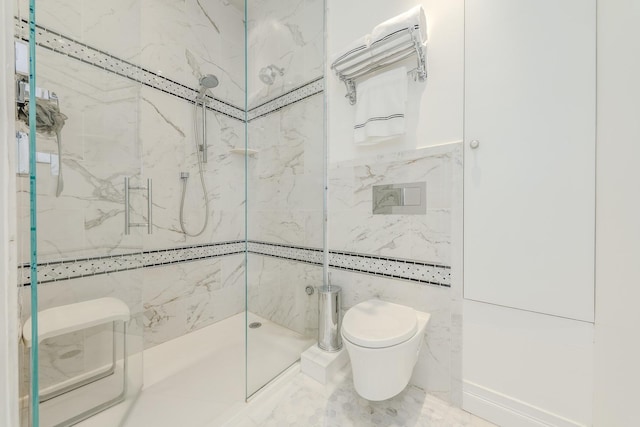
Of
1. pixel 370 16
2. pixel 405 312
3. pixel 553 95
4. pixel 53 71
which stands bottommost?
pixel 405 312

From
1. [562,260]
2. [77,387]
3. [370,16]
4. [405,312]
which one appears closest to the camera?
[562,260]

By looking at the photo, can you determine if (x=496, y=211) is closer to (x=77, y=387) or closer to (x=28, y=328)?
(x=28, y=328)

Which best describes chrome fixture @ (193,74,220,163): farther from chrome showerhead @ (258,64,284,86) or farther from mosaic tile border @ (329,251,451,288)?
mosaic tile border @ (329,251,451,288)

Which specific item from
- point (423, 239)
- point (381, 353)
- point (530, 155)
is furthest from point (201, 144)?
point (530, 155)

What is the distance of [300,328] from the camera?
1.65m

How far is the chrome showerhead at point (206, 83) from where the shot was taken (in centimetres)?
184

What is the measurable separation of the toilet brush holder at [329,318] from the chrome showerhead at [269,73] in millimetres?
1336

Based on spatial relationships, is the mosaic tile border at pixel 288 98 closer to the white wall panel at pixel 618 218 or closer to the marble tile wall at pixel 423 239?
the marble tile wall at pixel 423 239

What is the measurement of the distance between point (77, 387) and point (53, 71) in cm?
137

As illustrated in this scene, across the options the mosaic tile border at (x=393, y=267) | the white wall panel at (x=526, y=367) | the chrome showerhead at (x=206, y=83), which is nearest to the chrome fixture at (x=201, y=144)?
the chrome showerhead at (x=206, y=83)

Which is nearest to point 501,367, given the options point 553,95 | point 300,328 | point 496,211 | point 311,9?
point 496,211

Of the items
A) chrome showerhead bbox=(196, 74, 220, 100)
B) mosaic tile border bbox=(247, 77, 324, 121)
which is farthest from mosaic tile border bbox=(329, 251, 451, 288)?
chrome showerhead bbox=(196, 74, 220, 100)

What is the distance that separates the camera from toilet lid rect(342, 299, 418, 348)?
3.45 ft

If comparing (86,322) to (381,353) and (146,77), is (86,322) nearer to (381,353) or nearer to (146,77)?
(381,353)
